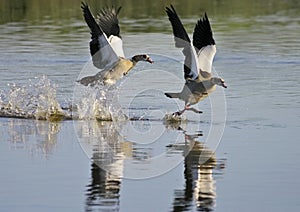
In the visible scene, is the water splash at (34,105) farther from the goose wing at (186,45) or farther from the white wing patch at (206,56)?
the white wing patch at (206,56)

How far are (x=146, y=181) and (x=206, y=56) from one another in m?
4.19

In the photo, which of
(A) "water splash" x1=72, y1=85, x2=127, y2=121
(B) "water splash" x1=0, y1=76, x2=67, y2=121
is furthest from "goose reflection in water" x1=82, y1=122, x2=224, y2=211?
(B) "water splash" x1=0, y1=76, x2=67, y2=121

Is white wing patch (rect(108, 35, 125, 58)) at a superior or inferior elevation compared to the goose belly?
superior

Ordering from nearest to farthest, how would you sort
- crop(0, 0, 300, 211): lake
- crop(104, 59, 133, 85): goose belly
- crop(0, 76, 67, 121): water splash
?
1. crop(0, 0, 300, 211): lake
2. crop(0, 76, 67, 121): water splash
3. crop(104, 59, 133, 85): goose belly

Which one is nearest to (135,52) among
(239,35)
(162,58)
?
(162,58)

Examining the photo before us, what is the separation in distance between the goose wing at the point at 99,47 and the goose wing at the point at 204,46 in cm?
145

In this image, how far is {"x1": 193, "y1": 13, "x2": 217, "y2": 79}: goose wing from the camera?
46.3 feet

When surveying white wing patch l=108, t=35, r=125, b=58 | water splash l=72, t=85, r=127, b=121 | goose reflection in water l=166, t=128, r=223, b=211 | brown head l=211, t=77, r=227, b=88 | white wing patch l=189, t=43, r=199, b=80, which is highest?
white wing patch l=108, t=35, r=125, b=58

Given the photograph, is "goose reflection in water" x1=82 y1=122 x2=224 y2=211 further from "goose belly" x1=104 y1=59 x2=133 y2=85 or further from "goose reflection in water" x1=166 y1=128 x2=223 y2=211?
"goose belly" x1=104 y1=59 x2=133 y2=85

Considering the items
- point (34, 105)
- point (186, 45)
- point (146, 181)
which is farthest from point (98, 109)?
point (146, 181)

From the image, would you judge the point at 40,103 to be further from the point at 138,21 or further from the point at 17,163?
A: the point at 138,21

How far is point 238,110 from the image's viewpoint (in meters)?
14.5

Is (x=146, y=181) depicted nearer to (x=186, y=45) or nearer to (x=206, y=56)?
(x=186, y=45)

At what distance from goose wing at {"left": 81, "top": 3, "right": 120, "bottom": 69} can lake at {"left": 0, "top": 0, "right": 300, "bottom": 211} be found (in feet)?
1.49
